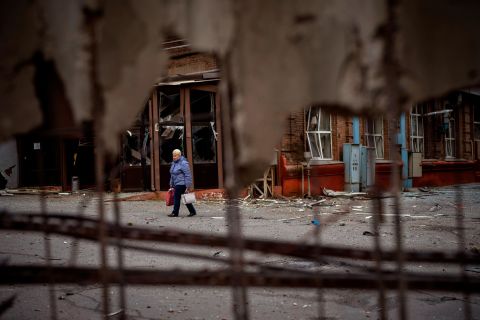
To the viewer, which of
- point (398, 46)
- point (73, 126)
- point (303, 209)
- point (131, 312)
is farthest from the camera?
point (303, 209)

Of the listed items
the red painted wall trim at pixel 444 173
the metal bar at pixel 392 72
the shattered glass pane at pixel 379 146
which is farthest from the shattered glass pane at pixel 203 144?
the metal bar at pixel 392 72

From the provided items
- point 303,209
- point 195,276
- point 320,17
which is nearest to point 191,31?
point 320,17

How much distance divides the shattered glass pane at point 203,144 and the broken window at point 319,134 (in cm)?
333

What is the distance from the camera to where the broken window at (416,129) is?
1530 centimetres

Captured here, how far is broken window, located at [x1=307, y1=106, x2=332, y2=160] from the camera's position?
12555 millimetres

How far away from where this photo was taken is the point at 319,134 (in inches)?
502

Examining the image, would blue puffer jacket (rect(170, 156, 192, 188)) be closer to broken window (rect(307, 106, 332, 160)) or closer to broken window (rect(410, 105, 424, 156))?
broken window (rect(307, 106, 332, 160))

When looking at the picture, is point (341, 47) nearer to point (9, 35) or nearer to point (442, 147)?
point (9, 35)

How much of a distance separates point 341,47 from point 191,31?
618 millimetres

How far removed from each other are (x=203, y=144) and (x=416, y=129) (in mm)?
9381

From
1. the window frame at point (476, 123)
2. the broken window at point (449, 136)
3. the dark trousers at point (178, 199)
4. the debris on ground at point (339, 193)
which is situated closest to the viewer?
the dark trousers at point (178, 199)

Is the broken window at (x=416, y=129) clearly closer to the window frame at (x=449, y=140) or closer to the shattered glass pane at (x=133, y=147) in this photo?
the window frame at (x=449, y=140)

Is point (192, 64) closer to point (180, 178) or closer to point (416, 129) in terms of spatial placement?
point (180, 178)

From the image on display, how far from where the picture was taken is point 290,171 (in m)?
11.8
